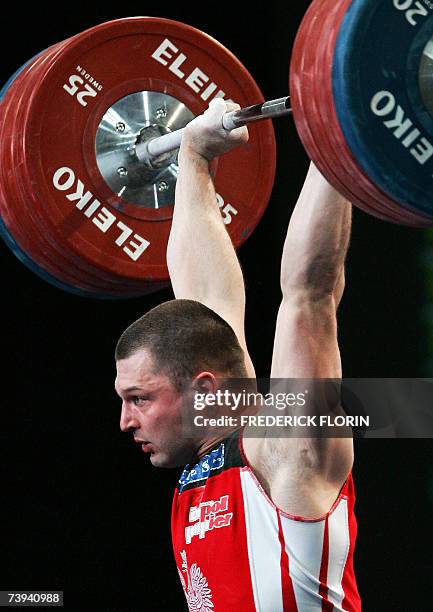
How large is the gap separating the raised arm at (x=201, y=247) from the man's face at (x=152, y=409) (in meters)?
0.44

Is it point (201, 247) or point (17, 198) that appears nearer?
point (201, 247)

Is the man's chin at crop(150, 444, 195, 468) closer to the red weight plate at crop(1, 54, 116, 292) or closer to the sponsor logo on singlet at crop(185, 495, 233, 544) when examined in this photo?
the sponsor logo on singlet at crop(185, 495, 233, 544)

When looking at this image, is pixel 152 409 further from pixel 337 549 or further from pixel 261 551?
pixel 337 549

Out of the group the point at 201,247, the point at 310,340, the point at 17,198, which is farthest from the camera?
the point at 17,198

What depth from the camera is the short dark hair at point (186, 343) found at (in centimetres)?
265

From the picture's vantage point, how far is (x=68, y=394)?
4383 millimetres

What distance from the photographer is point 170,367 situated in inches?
105

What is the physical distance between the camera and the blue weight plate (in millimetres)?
2088

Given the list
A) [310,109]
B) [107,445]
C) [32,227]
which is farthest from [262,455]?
[107,445]

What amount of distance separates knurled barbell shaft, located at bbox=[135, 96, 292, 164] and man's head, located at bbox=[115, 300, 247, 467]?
460 millimetres

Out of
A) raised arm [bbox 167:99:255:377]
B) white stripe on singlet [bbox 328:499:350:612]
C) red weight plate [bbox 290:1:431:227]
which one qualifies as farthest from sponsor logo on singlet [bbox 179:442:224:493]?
red weight plate [bbox 290:1:431:227]

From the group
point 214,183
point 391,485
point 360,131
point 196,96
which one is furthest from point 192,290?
point 391,485

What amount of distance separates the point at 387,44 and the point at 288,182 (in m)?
2.53

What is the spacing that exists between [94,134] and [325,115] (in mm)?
1337
